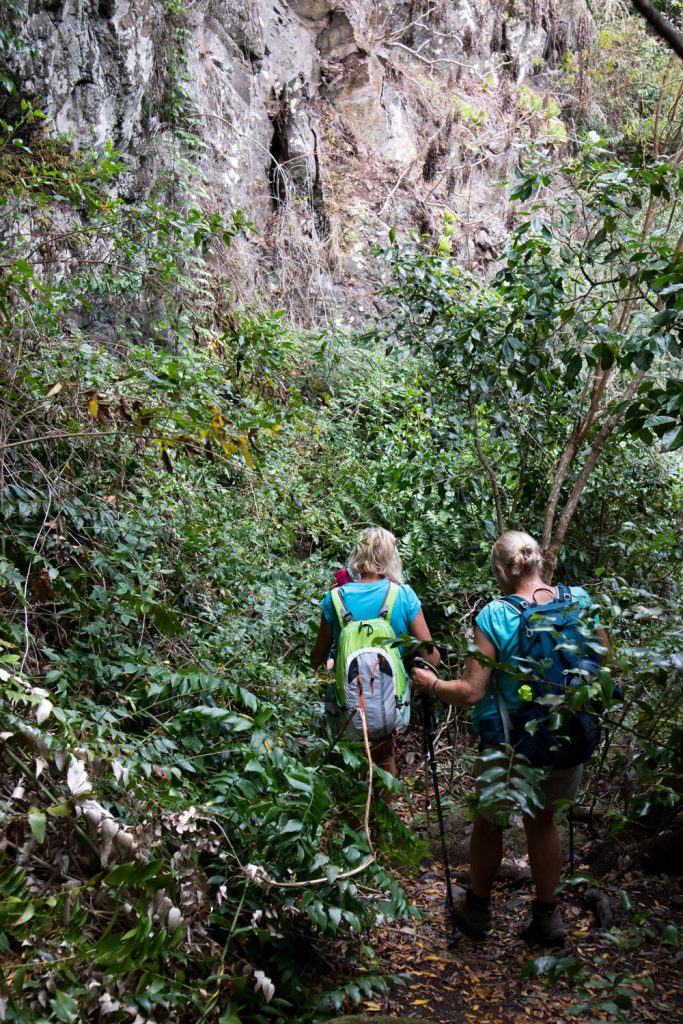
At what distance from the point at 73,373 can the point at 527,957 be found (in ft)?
14.0

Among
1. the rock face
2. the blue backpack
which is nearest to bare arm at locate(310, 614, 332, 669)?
the blue backpack

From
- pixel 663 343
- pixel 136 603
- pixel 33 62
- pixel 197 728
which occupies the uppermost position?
pixel 33 62

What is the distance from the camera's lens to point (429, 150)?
15891 mm

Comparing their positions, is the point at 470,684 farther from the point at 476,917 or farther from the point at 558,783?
→ the point at 476,917

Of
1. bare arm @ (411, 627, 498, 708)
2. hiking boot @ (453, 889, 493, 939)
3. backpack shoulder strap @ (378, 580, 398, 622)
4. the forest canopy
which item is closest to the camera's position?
the forest canopy

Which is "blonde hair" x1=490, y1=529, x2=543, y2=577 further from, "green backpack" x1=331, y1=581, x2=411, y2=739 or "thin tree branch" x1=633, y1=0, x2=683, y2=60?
"thin tree branch" x1=633, y1=0, x2=683, y2=60

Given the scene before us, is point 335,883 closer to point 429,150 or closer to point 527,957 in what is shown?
point 527,957

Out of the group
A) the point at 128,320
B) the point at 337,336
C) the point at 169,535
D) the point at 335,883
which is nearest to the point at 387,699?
the point at 335,883

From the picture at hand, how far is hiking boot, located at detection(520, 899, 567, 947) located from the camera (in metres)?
4.06

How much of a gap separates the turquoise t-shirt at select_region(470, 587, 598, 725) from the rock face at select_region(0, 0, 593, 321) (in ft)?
20.3

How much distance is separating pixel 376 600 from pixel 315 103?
12.4m

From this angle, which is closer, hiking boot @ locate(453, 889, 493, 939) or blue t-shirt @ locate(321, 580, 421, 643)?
hiking boot @ locate(453, 889, 493, 939)

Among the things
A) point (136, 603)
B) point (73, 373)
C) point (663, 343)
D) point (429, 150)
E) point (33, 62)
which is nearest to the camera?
point (663, 343)

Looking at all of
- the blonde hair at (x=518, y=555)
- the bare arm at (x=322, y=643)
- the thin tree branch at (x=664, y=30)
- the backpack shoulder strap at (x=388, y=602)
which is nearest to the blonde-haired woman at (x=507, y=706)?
the blonde hair at (x=518, y=555)
